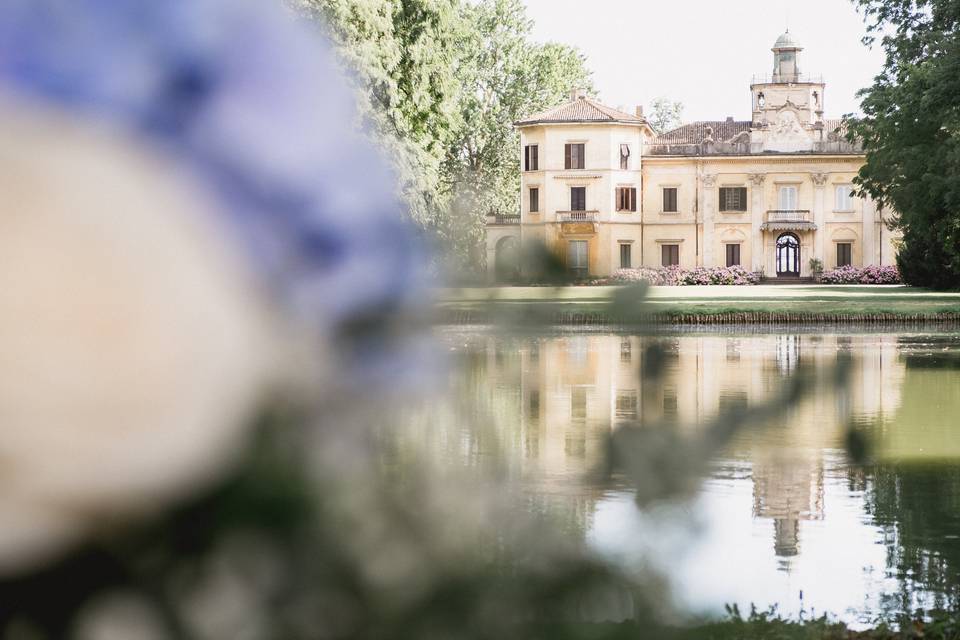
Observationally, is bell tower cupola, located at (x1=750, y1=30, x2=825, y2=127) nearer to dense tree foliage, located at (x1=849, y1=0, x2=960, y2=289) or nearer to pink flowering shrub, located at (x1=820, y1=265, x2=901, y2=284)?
pink flowering shrub, located at (x1=820, y1=265, x2=901, y2=284)

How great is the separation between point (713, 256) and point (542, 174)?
354 inches

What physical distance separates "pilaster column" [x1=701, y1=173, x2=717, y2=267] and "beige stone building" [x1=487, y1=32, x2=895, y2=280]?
0.15 feet

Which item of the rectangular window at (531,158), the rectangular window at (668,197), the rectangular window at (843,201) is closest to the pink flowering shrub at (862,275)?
the rectangular window at (843,201)

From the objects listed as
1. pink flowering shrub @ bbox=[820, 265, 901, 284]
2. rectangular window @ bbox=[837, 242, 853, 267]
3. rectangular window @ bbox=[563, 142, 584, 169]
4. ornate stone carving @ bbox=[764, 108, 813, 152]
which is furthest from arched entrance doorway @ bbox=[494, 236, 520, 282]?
ornate stone carving @ bbox=[764, 108, 813, 152]

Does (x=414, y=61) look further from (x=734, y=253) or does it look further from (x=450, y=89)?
(x=734, y=253)

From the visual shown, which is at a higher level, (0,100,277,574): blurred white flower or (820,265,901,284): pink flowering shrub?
(820,265,901,284): pink flowering shrub

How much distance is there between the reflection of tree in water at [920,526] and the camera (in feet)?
17.8

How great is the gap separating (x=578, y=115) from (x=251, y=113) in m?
55.4

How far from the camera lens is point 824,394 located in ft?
2.93

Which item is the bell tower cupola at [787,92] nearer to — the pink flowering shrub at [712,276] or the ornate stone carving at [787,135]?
the ornate stone carving at [787,135]

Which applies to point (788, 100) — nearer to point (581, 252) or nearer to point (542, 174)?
point (542, 174)

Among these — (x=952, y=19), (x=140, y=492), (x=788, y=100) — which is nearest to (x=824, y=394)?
(x=140, y=492)

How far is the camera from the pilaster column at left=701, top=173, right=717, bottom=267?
58.0 metres

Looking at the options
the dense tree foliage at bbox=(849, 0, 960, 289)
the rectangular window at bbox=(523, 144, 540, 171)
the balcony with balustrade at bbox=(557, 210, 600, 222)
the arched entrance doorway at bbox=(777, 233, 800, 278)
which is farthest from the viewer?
the arched entrance doorway at bbox=(777, 233, 800, 278)
